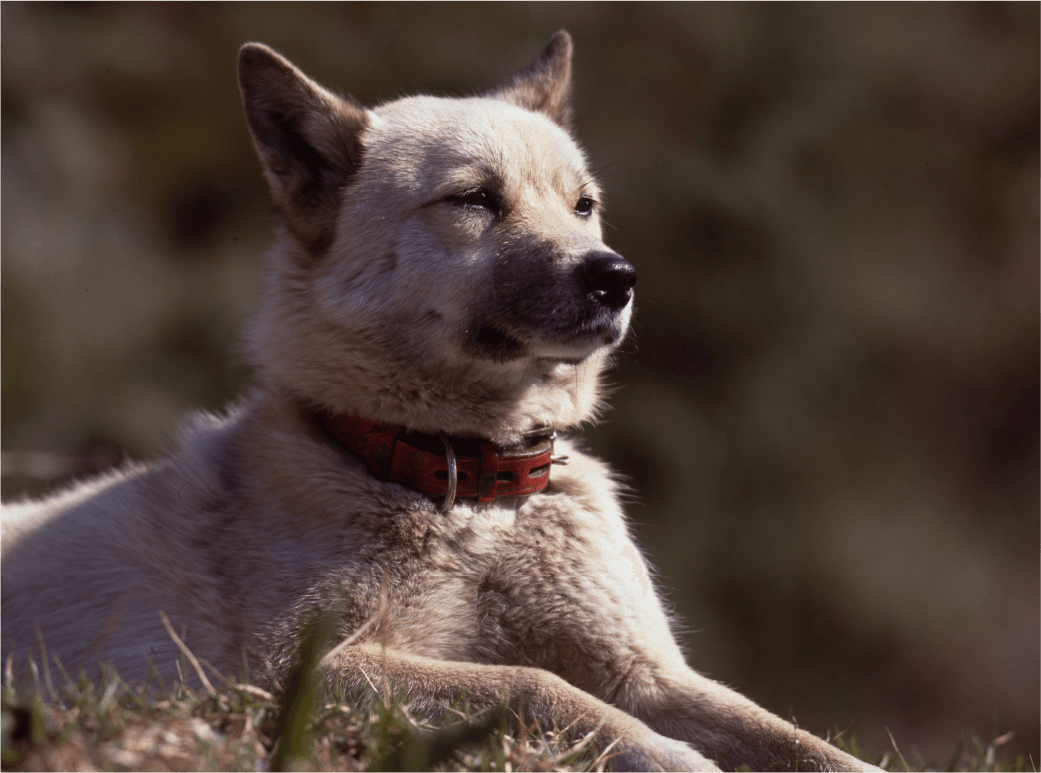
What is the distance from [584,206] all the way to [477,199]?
554 mm

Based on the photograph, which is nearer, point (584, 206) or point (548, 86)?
point (584, 206)

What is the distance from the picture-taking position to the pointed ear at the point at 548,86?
3943 millimetres

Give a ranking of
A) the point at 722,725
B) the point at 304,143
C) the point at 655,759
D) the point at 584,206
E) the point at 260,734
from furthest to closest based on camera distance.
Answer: the point at 584,206, the point at 304,143, the point at 722,725, the point at 655,759, the point at 260,734

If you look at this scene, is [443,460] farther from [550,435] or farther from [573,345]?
[573,345]

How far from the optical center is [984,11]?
8.84 meters

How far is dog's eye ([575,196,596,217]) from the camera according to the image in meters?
3.50

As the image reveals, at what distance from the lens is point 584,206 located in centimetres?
354

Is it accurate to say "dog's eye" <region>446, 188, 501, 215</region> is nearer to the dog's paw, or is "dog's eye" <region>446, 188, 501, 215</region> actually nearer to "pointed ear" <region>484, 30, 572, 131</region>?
"pointed ear" <region>484, 30, 572, 131</region>

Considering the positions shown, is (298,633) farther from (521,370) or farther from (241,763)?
(521,370)

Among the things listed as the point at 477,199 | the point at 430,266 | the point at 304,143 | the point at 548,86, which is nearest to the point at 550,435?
the point at 430,266

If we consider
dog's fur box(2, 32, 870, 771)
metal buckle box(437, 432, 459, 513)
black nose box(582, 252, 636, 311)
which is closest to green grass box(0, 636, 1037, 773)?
dog's fur box(2, 32, 870, 771)

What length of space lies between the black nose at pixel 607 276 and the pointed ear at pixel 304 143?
3.30 feet

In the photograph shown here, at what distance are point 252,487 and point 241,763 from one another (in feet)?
4.46

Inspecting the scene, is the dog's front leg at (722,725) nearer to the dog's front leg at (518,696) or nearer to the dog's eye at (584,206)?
the dog's front leg at (518,696)
